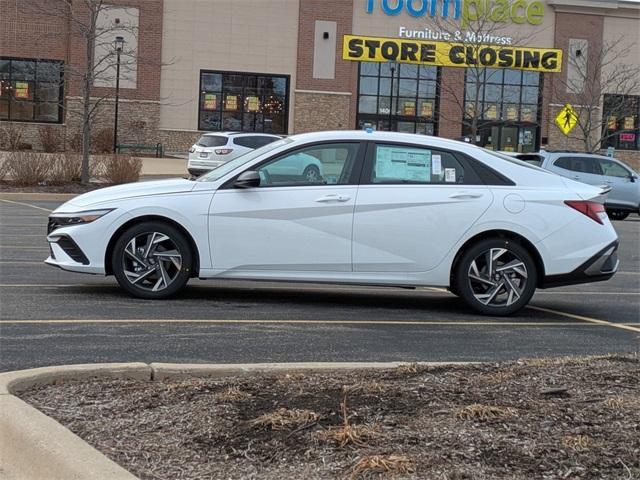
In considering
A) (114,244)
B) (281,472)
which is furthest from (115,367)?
(114,244)

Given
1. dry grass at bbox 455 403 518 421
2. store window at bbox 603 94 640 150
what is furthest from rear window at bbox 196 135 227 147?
dry grass at bbox 455 403 518 421

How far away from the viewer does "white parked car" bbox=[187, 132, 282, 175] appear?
98.1 ft

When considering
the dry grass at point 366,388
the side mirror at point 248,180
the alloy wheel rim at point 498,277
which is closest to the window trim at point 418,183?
the alloy wheel rim at point 498,277

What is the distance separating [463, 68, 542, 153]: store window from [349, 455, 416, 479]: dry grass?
44.5 metres

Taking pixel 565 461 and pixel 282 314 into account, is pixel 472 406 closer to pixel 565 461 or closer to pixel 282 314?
pixel 565 461

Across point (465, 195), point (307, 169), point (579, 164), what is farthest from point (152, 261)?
point (579, 164)

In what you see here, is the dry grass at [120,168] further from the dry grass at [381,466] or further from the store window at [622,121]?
the store window at [622,121]

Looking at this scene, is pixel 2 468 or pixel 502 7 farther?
pixel 502 7

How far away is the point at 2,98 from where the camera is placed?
144 feet

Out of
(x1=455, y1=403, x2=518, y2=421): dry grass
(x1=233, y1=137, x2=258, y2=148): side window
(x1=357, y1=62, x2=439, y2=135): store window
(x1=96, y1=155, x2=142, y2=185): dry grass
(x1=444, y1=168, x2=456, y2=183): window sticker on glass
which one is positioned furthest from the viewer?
(x1=357, y1=62, x2=439, y2=135): store window

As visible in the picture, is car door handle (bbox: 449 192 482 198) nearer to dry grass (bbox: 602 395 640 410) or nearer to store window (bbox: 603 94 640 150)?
dry grass (bbox: 602 395 640 410)

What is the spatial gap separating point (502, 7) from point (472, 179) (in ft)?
127

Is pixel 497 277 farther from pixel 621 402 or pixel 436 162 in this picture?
pixel 621 402

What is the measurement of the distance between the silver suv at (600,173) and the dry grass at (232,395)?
20.0m
